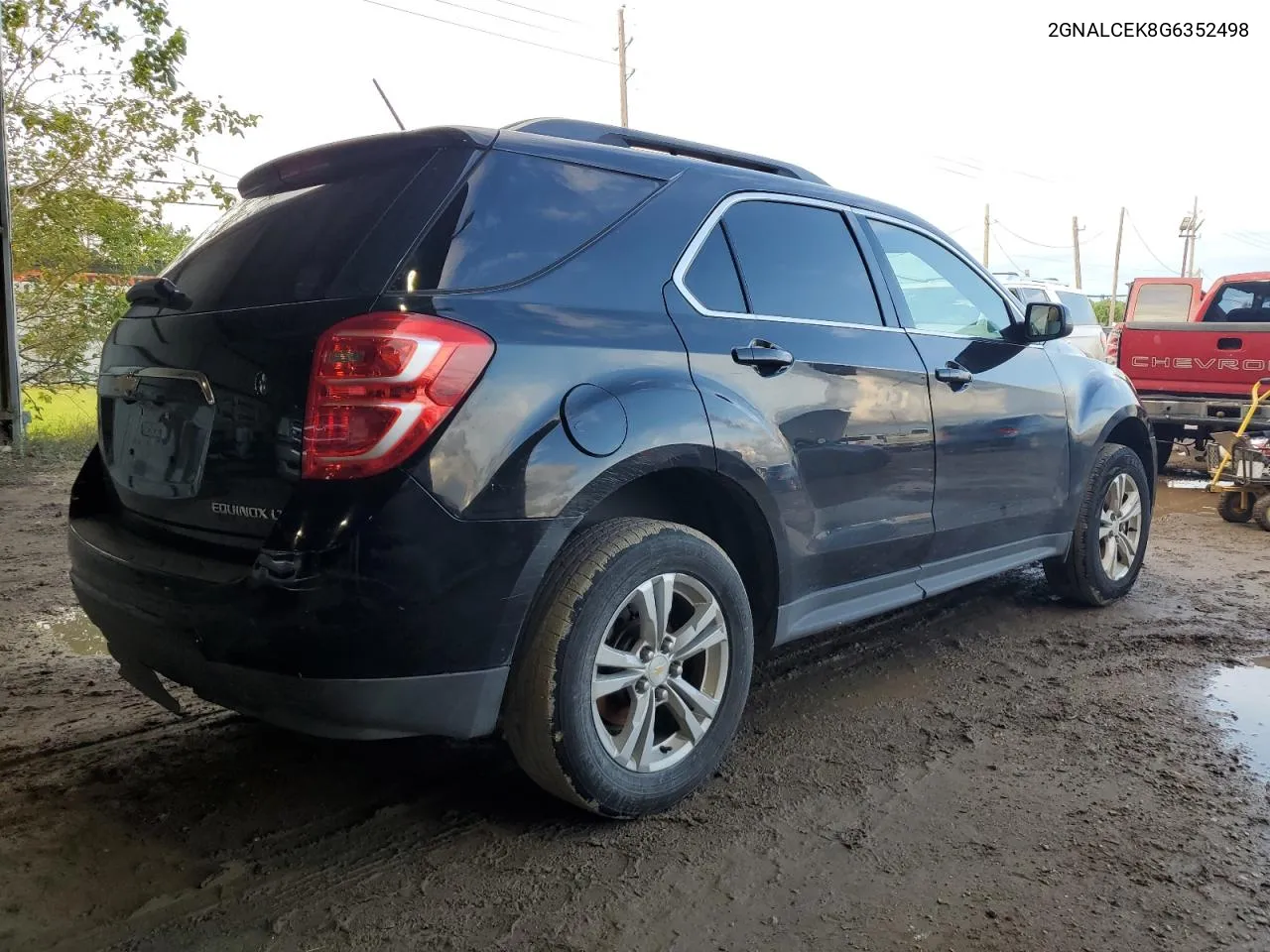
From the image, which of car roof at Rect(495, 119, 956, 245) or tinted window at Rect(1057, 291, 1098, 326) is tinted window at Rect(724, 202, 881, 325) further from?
tinted window at Rect(1057, 291, 1098, 326)

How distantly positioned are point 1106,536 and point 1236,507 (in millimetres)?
3529

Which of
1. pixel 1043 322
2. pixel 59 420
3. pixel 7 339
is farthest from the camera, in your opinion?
pixel 59 420

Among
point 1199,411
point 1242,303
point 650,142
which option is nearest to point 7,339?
point 650,142

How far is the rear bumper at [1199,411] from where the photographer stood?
29.5 ft

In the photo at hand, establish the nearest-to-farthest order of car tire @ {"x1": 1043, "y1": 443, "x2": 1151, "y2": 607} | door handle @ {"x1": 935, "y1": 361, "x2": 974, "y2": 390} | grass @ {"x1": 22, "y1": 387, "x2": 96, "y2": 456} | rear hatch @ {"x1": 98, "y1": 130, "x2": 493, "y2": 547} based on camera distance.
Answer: rear hatch @ {"x1": 98, "y1": 130, "x2": 493, "y2": 547}
door handle @ {"x1": 935, "y1": 361, "x2": 974, "y2": 390}
car tire @ {"x1": 1043, "y1": 443, "x2": 1151, "y2": 607}
grass @ {"x1": 22, "y1": 387, "x2": 96, "y2": 456}

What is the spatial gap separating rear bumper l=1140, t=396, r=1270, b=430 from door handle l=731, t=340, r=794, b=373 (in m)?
6.93

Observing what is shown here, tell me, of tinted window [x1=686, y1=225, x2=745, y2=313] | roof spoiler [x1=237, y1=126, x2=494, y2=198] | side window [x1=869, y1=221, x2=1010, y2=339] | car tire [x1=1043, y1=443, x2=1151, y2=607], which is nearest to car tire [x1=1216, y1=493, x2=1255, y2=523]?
car tire [x1=1043, y1=443, x2=1151, y2=607]

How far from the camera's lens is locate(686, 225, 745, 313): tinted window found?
3006 millimetres

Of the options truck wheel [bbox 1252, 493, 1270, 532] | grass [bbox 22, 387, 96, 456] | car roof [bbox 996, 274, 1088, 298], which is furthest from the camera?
car roof [bbox 996, 274, 1088, 298]

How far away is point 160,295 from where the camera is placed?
2838 mm

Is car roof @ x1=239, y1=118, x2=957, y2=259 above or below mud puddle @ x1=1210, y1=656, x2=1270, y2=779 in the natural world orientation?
above

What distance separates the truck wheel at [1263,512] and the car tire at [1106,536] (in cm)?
274

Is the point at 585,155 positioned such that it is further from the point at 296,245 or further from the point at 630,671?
the point at 630,671

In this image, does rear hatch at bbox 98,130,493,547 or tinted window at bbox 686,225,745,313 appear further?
tinted window at bbox 686,225,745,313
